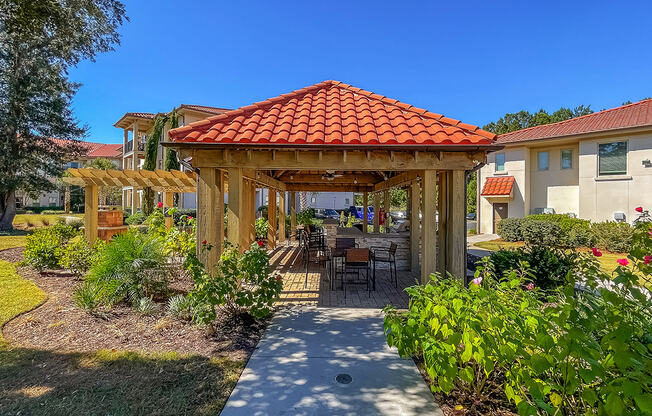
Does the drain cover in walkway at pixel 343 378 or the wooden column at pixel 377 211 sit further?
the wooden column at pixel 377 211

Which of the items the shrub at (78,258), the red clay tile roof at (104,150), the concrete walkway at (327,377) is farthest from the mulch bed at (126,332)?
the red clay tile roof at (104,150)

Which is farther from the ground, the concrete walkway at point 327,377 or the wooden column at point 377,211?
the wooden column at point 377,211

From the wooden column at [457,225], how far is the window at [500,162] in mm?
16756

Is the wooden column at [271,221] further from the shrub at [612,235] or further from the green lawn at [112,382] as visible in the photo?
→ the shrub at [612,235]

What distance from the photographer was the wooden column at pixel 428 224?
18.9ft

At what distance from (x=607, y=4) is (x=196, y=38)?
13651 millimetres

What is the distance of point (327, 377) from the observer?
→ 3523 mm

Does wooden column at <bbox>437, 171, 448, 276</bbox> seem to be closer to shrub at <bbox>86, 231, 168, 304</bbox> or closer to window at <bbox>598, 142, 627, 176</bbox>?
shrub at <bbox>86, 231, 168, 304</bbox>

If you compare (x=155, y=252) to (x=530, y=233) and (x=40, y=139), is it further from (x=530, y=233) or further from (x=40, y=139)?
(x=40, y=139)

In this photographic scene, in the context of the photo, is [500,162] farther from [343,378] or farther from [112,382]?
[112,382]

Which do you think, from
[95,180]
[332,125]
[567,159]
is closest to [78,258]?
[95,180]

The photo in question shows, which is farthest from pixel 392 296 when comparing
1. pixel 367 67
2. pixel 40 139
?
pixel 40 139

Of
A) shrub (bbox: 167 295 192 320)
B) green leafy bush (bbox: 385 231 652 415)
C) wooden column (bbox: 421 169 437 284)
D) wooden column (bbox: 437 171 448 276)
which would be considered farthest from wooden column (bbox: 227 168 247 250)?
wooden column (bbox: 437 171 448 276)

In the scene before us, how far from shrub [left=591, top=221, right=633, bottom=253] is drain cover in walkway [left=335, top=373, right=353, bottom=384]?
1535 centimetres
